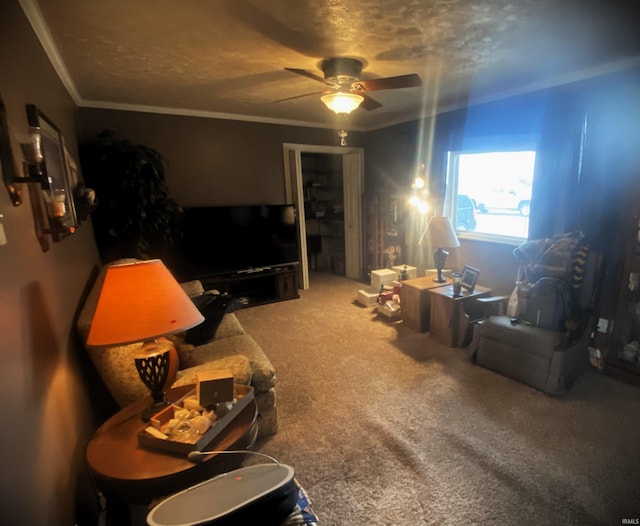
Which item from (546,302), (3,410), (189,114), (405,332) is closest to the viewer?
(3,410)

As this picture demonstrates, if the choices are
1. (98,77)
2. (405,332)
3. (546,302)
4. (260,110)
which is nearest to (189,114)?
(260,110)

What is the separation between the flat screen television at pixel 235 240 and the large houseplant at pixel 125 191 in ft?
1.57

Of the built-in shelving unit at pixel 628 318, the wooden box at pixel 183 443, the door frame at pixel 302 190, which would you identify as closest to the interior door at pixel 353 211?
the door frame at pixel 302 190

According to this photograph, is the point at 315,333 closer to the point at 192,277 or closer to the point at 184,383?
the point at 192,277

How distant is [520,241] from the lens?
342 centimetres

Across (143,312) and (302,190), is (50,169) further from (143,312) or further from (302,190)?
(302,190)

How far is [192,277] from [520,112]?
3.89 meters

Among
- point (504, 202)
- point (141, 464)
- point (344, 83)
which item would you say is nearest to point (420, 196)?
point (504, 202)

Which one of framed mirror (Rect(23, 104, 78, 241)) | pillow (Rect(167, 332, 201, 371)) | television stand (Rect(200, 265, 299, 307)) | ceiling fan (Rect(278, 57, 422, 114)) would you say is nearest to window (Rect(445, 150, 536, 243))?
ceiling fan (Rect(278, 57, 422, 114))

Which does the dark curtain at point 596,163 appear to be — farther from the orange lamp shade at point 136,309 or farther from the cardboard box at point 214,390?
the orange lamp shade at point 136,309

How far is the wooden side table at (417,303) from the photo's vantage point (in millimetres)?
3416

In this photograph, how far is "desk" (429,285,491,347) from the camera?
10.1 ft

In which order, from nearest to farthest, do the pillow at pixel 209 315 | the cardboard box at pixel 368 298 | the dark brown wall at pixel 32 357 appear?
the dark brown wall at pixel 32 357 → the pillow at pixel 209 315 → the cardboard box at pixel 368 298

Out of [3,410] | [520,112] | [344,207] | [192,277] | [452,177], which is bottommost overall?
[192,277]
